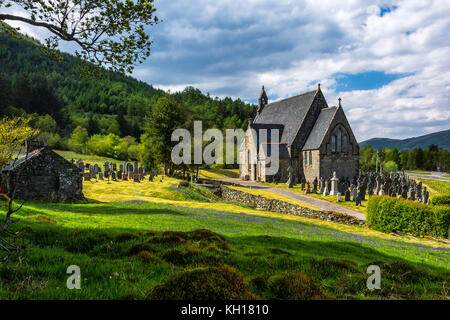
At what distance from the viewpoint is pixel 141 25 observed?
11133mm

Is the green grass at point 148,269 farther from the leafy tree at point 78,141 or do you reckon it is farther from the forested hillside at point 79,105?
the leafy tree at point 78,141

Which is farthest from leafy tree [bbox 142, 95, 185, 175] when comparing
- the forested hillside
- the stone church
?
the stone church

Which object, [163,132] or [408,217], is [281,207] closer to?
[408,217]

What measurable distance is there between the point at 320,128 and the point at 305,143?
3719 mm

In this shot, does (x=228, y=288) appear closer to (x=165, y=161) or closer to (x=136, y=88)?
(x=165, y=161)

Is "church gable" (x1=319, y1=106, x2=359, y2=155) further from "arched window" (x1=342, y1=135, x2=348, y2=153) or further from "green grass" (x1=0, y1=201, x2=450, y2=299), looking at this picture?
"green grass" (x1=0, y1=201, x2=450, y2=299)

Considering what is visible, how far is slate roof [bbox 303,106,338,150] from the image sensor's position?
41.7 meters

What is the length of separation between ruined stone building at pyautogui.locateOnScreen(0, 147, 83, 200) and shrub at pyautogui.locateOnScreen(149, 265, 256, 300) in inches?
810

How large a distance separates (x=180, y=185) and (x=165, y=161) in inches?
506

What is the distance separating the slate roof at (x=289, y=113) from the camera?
46.9m

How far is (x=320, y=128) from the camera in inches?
1703
